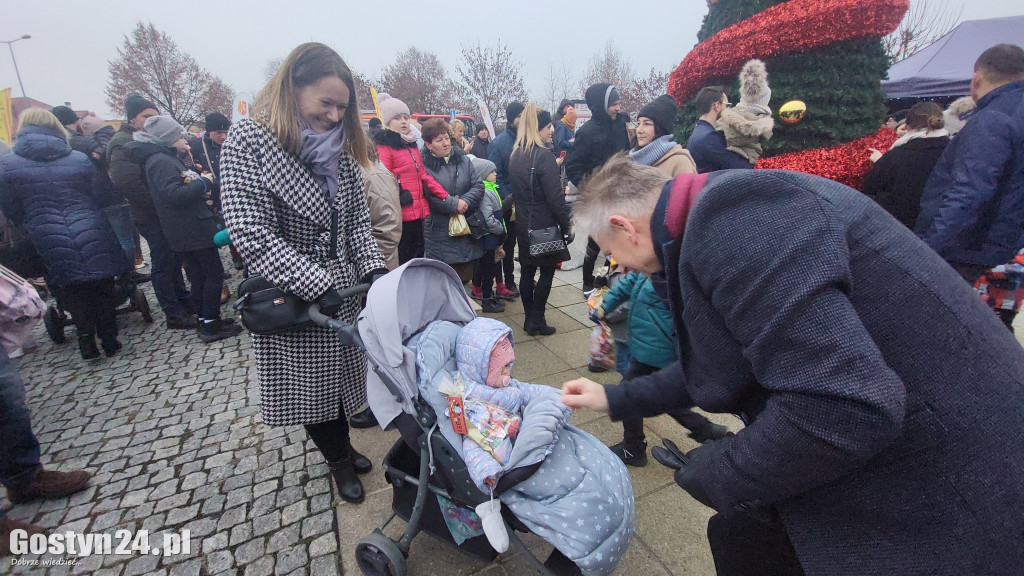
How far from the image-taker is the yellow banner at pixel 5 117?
6379mm

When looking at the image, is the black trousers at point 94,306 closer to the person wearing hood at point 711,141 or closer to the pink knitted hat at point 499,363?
the pink knitted hat at point 499,363

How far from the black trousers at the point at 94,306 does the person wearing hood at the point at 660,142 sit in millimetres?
5109

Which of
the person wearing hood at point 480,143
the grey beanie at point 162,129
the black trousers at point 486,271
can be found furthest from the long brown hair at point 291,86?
the person wearing hood at point 480,143

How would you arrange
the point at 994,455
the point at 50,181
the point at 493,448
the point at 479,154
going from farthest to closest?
the point at 479,154 < the point at 50,181 < the point at 493,448 < the point at 994,455

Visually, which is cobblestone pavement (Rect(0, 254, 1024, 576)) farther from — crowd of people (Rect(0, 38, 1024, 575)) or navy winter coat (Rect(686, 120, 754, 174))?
navy winter coat (Rect(686, 120, 754, 174))

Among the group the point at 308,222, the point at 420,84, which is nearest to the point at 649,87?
the point at 420,84

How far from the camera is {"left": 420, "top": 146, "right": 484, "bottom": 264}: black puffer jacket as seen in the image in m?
4.39

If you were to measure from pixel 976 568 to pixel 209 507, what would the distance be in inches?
129

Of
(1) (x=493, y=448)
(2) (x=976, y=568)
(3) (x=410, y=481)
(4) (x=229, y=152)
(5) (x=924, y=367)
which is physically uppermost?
(4) (x=229, y=152)

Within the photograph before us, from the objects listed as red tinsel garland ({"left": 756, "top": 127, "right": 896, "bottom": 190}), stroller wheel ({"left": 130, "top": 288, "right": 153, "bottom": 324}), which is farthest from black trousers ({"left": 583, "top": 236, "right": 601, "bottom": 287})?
stroller wheel ({"left": 130, "top": 288, "right": 153, "bottom": 324})

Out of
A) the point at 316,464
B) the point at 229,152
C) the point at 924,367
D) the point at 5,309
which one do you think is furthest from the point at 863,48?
the point at 5,309

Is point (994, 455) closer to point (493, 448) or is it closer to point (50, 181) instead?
point (493, 448)

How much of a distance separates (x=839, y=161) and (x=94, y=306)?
7.30 metres

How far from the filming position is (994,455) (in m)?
0.87
